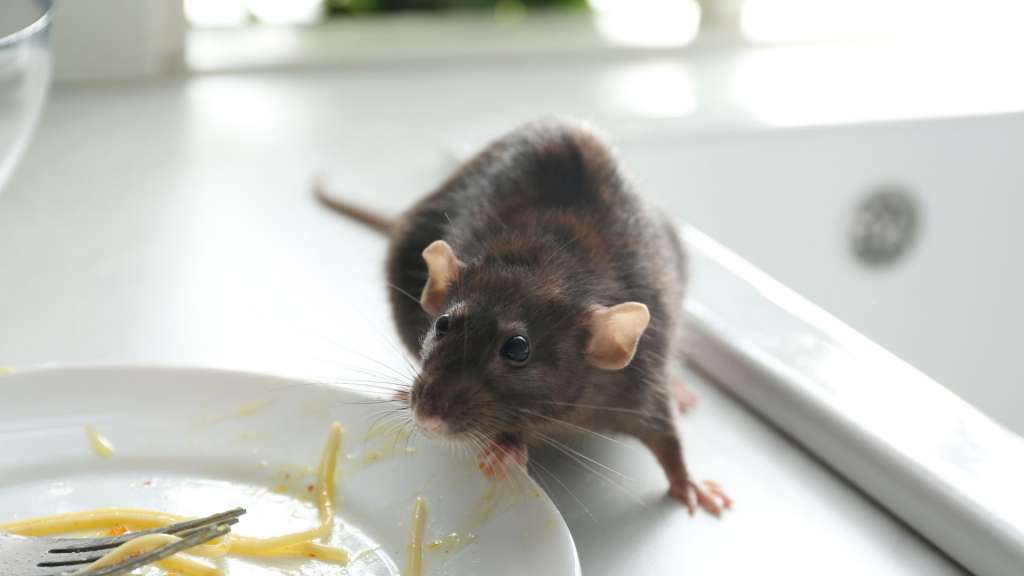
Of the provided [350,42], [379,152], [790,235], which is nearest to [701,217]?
[790,235]

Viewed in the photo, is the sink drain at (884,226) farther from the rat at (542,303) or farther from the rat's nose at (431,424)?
the rat's nose at (431,424)

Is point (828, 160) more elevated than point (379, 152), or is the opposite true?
point (379, 152)

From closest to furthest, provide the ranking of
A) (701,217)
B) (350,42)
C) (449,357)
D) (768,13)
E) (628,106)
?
(449,357) → (701,217) → (628,106) → (350,42) → (768,13)

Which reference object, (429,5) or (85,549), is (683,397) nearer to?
(85,549)

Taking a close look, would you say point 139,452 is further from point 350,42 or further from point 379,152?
point 350,42

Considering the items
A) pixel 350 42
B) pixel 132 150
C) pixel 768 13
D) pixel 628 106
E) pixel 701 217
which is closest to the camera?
pixel 132 150

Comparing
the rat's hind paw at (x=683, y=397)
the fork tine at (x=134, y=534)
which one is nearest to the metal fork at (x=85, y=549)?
the fork tine at (x=134, y=534)

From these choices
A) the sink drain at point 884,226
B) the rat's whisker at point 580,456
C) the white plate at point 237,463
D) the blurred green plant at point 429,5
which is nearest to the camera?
the white plate at point 237,463

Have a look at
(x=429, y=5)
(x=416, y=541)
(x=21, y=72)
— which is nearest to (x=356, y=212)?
(x=21, y=72)
